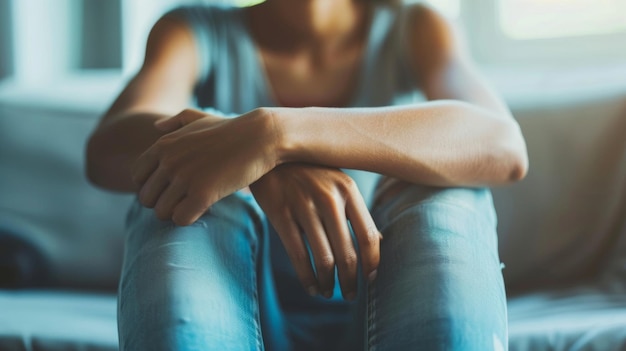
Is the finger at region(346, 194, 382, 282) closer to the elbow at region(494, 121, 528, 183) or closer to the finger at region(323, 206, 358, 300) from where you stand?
the finger at region(323, 206, 358, 300)

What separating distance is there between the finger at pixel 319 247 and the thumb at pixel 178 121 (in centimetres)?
17

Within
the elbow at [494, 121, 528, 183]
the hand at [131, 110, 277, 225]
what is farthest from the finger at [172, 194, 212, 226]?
the elbow at [494, 121, 528, 183]

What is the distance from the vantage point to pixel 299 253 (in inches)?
29.7

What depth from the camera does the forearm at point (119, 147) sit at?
891 millimetres

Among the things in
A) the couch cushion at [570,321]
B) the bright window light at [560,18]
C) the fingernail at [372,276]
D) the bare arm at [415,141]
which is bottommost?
the couch cushion at [570,321]

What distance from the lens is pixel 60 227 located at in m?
1.42

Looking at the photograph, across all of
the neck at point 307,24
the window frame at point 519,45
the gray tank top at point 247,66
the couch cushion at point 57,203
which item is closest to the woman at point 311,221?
the gray tank top at point 247,66

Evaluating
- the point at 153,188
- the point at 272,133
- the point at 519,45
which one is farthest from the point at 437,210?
the point at 519,45

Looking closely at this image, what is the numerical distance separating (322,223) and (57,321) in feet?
1.72

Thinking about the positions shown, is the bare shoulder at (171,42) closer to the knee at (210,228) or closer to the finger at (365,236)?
the knee at (210,228)

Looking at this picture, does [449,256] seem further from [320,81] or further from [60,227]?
→ [60,227]

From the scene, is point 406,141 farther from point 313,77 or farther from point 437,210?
point 313,77

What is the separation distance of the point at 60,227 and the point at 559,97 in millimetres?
946

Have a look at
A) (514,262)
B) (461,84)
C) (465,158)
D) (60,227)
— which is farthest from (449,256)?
(60,227)
